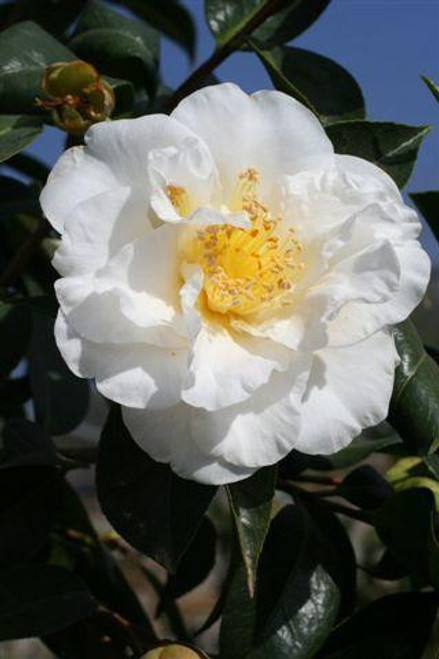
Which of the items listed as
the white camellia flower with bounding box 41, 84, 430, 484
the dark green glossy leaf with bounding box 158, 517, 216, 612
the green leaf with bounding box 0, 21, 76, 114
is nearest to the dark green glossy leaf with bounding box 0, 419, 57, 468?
the dark green glossy leaf with bounding box 158, 517, 216, 612

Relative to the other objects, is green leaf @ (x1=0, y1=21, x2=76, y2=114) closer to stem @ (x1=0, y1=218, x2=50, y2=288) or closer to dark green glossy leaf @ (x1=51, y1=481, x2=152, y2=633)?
stem @ (x1=0, y1=218, x2=50, y2=288)

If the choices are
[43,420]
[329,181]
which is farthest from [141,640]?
[329,181]

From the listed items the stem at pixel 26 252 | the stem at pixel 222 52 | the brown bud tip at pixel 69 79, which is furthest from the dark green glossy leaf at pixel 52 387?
the brown bud tip at pixel 69 79

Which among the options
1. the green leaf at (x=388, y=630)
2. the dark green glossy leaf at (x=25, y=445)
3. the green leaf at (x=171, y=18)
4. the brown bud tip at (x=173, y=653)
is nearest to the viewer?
the brown bud tip at (x=173, y=653)

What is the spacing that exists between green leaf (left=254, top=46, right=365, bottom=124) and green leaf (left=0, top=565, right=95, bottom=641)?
59cm

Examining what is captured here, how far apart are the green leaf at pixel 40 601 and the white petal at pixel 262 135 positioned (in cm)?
54

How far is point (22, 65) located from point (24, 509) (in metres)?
0.53

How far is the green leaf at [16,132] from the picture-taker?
3.55 feet

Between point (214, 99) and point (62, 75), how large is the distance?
0.60ft

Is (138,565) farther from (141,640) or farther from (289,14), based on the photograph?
(289,14)

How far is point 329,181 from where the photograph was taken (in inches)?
37.3

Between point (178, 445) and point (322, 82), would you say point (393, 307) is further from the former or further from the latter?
point (322, 82)

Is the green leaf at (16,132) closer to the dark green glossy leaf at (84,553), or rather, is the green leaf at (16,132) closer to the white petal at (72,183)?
the white petal at (72,183)

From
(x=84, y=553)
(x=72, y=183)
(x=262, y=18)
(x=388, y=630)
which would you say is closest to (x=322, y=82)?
(x=262, y=18)
